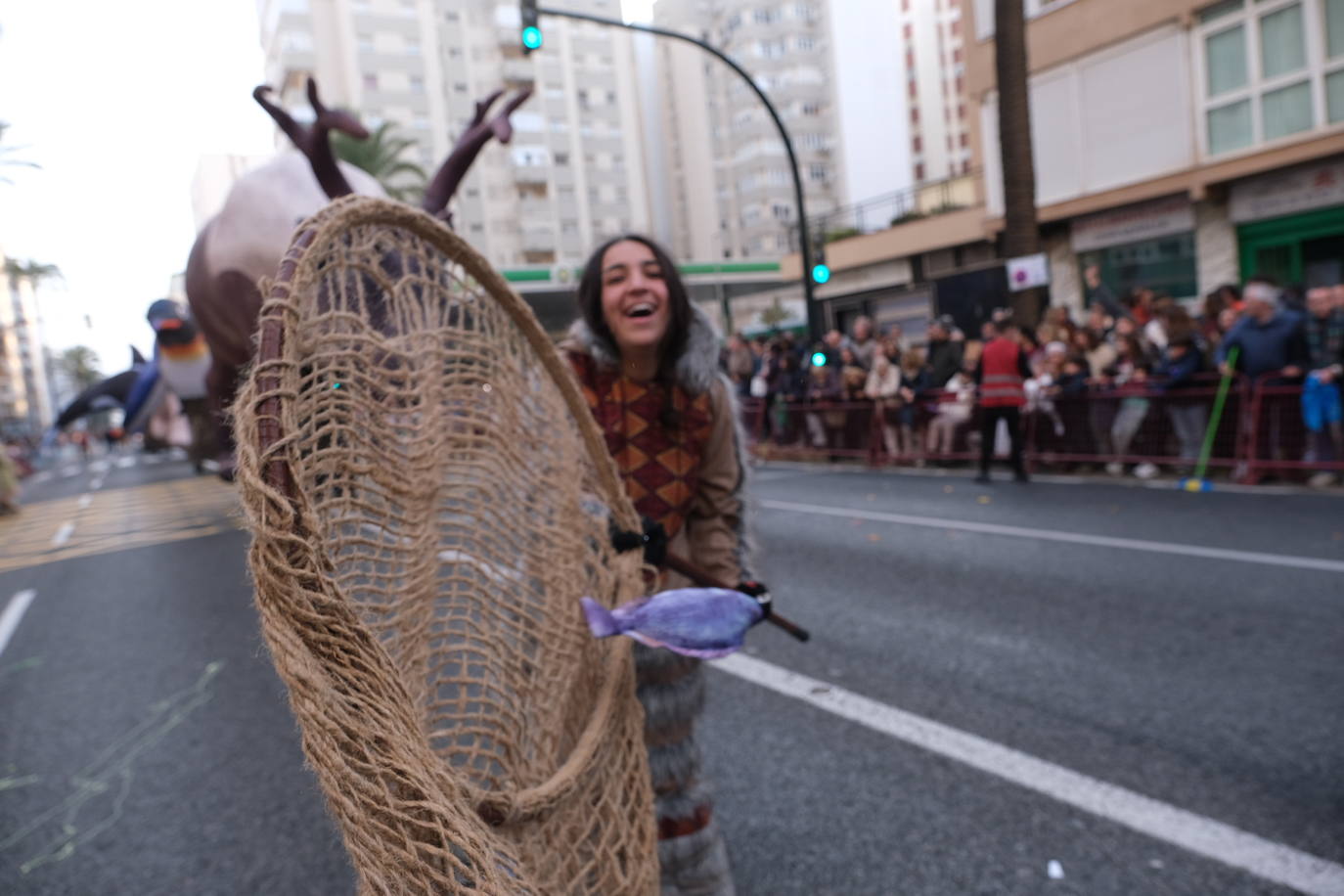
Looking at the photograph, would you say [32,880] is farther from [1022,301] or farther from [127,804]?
[1022,301]

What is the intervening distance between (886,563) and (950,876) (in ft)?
13.9

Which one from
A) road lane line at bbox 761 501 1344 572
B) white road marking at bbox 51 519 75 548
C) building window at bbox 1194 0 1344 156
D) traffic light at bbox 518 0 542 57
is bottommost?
road lane line at bbox 761 501 1344 572

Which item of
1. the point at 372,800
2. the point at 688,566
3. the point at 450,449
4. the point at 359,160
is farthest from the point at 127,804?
the point at 359,160

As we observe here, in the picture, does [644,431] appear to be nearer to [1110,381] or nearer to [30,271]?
[1110,381]

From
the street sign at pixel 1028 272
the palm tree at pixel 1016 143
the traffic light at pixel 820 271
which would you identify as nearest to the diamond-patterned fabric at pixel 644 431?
the street sign at pixel 1028 272

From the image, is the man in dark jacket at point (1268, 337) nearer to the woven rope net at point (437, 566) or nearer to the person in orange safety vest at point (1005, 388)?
the person in orange safety vest at point (1005, 388)

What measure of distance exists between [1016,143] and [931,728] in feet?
35.5

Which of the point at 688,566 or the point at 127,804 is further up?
the point at 688,566

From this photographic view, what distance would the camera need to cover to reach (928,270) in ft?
80.9

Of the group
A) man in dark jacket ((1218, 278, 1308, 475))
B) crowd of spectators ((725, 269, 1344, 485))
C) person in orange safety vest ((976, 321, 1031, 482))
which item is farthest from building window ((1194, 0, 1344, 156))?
person in orange safety vest ((976, 321, 1031, 482))

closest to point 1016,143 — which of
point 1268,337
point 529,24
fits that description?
point 1268,337

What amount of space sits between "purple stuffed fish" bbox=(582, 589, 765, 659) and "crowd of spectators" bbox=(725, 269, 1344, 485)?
844cm

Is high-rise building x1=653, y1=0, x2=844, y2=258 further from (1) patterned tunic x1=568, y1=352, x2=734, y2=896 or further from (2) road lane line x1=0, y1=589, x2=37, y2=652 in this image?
(1) patterned tunic x1=568, y1=352, x2=734, y2=896

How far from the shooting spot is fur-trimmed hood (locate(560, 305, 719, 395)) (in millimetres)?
2521
